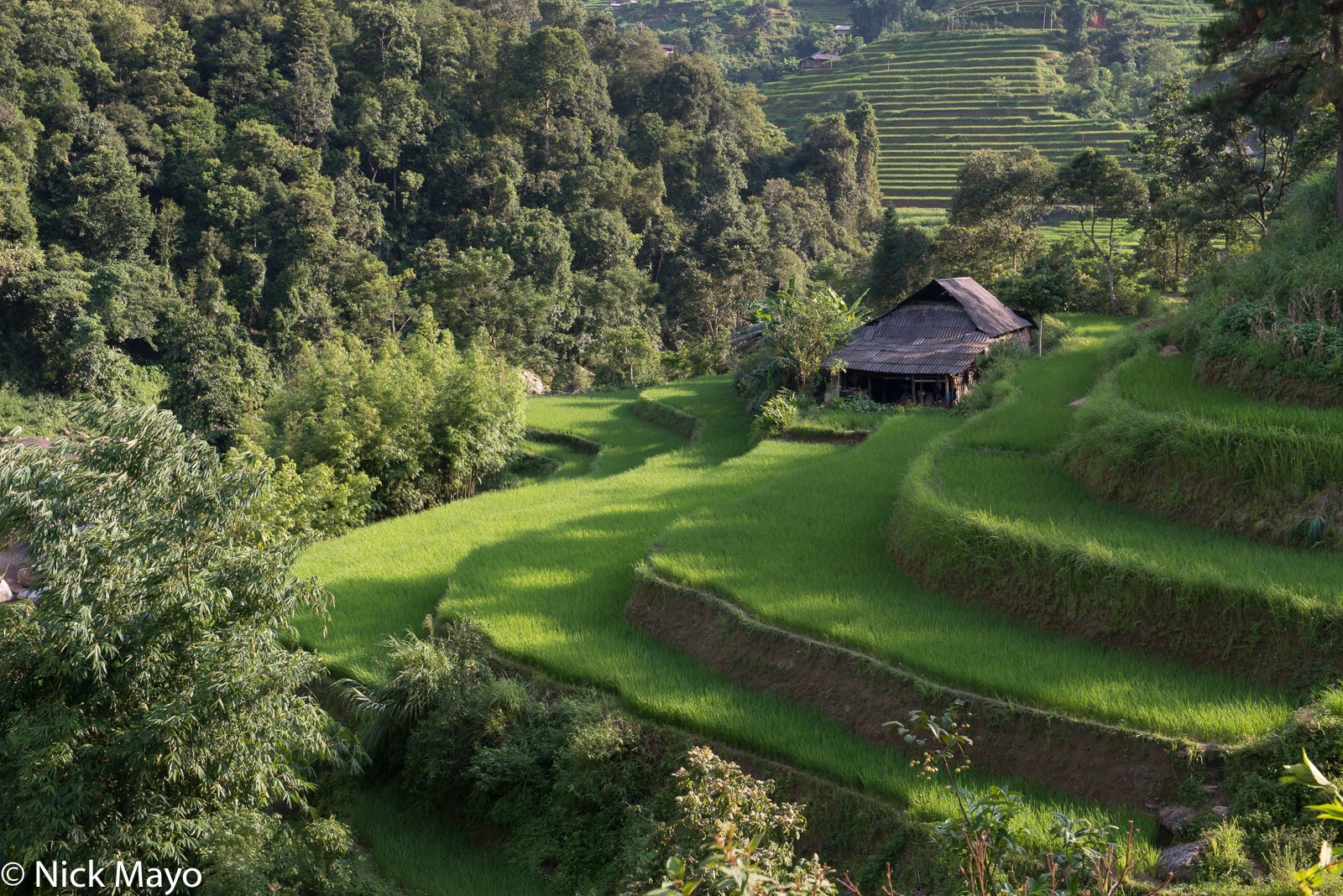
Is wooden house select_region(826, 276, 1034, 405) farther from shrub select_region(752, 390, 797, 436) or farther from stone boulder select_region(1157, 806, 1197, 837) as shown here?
stone boulder select_region(1157, 806, 1197, 837)

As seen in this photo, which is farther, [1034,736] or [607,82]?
[607,82]

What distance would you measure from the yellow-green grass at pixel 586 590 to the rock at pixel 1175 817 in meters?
0.21

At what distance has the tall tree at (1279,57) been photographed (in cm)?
987

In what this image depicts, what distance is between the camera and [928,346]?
18.8m

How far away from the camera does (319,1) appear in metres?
38.0

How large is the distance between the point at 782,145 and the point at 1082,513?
4479 centimetres

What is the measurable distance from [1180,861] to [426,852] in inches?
203

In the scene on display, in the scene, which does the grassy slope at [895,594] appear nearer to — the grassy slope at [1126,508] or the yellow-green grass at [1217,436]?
the grassy slope at [1126,508]

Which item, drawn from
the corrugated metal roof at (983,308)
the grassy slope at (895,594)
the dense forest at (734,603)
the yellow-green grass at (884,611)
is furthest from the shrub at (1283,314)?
the corrugated metal roof at (983,308)

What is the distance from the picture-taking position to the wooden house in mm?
18156

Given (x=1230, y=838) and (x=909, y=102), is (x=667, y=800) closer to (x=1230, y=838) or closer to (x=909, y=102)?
(x=1230, y=838)

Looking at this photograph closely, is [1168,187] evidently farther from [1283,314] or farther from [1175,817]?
[1175,817]

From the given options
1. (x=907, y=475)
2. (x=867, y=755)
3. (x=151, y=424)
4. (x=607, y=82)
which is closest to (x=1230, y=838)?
(x=867, y=755)

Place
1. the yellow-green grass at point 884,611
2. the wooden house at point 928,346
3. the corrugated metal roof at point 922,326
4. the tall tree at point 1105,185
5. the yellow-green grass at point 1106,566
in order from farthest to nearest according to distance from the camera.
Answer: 1. the tall tree at point 1105,185
2. the corrugated metal roof at point 922,326
3. the wooden house at point 928,346
4. the yellow-green grass at point 1106,566
5. the yellow-green grass at point 884,611
